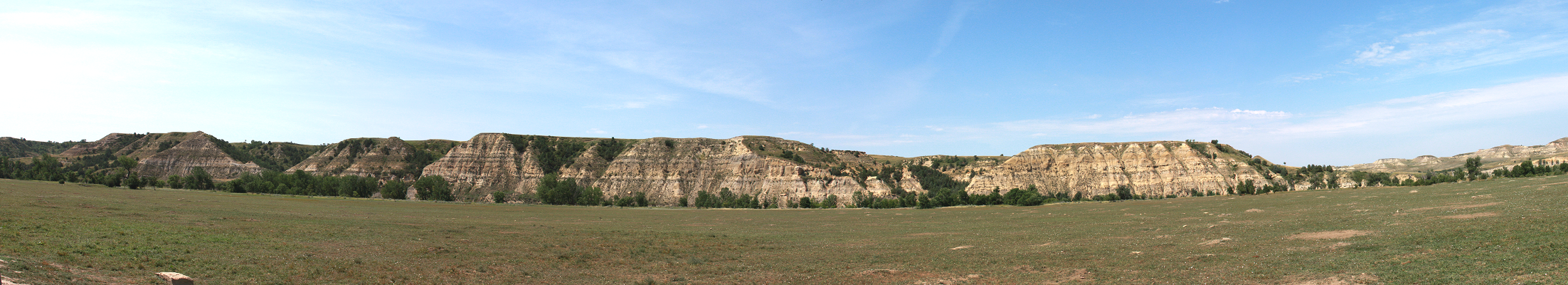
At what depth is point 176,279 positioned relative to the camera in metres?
15.0

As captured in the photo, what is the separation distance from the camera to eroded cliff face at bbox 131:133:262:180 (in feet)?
479

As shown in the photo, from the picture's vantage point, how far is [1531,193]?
3022 centimetres

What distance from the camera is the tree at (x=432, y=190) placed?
116875 millimetres

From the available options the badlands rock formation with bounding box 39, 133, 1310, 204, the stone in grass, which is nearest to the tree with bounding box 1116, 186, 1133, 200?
the badlands rock formation with bounding box 39, 133, 1310, 204

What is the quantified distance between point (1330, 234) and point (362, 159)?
562 feet

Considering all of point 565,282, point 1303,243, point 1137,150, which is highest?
point 1137,150

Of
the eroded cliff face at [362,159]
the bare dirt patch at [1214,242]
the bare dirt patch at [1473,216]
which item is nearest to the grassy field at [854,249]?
the bare dirt patch at [1214,242]

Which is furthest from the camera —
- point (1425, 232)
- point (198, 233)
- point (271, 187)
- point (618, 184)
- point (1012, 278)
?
point (618, 184)

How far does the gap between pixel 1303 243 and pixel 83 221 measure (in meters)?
49.8

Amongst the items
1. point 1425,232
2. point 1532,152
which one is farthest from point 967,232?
point 1532,152

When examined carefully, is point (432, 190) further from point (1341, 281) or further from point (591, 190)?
point (1341, 281)

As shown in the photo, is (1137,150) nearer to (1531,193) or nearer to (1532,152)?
(1532,152)

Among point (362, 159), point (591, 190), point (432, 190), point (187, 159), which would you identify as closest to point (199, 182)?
point (362, 159)

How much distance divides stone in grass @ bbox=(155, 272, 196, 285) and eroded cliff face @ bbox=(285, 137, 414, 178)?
140m
